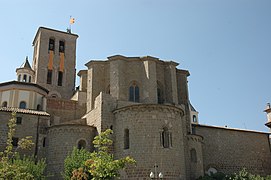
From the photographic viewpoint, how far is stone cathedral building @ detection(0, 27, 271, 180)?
918 inches

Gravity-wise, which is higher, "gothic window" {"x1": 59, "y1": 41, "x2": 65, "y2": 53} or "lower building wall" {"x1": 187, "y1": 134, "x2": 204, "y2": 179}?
"gothic window" {"x1": 59, "y1": 41, "x2": 65, "y2": 53}

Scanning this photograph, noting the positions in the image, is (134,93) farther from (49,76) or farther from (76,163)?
(49,76)

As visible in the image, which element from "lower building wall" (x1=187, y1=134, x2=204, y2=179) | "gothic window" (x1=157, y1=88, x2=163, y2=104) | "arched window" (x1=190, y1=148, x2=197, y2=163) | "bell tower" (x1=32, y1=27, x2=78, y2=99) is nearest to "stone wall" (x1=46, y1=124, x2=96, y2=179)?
"gothic window" (x1=157, y1=88, x2=163, y2=104)

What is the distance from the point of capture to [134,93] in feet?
94.7

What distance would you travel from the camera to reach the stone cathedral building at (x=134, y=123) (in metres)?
23.3

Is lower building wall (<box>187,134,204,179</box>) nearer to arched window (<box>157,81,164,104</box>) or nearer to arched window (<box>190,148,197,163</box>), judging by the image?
arched window (<box>190,148,197,163</box>)

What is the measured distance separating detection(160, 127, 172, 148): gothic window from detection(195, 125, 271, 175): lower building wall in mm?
9005

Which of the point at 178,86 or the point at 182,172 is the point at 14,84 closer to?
the point at 178,86

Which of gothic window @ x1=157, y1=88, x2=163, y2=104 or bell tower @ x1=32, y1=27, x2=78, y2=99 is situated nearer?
gothic window @ x1=157, y1=88, x2=163, y2=104

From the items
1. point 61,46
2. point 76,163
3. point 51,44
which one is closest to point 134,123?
point 76,163

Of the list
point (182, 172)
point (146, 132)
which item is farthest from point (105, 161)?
point (182, 172)

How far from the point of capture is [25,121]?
26.4 meters

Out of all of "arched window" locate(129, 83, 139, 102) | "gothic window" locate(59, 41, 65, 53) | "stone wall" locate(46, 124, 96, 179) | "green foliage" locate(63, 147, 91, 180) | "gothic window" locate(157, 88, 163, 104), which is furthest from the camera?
"gothic window" locate(59, 41, 65, 53)

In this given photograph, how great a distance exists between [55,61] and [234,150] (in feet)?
81.1
